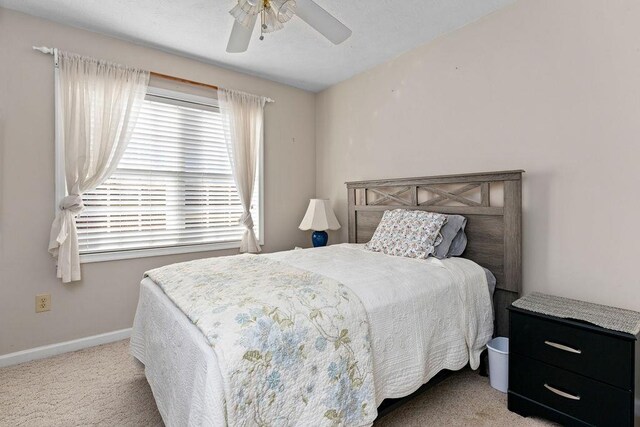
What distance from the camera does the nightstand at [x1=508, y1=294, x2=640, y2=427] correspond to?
4.48ft

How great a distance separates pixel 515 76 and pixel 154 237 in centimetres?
Result: 313

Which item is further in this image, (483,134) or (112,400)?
(483,134)

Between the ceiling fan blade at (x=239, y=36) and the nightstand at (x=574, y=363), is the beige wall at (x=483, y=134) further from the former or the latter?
the ceiling fan blade at (x=239, y=36)

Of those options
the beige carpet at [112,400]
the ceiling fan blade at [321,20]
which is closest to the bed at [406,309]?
the beige carpet at [112,400]

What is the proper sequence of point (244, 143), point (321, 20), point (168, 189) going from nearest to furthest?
point (321, 20) < point (168, 189) < point (244, 143)

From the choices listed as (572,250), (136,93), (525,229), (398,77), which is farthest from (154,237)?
(572,250)

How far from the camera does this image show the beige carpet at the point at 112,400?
163cm

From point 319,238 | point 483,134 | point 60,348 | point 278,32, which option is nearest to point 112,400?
point 60,348

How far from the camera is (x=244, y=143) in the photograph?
3250mm

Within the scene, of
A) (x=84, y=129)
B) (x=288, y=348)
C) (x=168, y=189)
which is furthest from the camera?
(x=168, y=189)

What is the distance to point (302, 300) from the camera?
1.32 metres

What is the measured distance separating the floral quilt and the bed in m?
0.05

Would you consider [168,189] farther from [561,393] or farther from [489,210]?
[561,393]

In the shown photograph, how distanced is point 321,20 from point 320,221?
1.94 m
